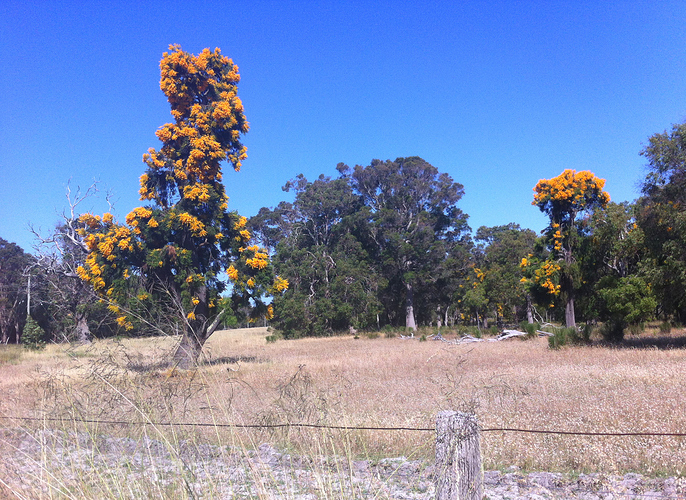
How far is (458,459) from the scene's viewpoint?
278cm

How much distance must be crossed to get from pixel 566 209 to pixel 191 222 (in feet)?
63.0

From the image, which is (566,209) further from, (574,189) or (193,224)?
(193,224)

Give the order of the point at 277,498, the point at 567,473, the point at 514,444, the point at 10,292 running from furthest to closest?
the point at 10,292, the point at 514,444, the point at 567,473, the point at 277,498

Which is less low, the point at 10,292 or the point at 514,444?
the point at 10,292

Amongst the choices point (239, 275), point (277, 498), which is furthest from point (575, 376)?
point (239, 275)

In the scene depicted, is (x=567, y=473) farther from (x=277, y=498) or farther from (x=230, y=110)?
(x=230, y=110)

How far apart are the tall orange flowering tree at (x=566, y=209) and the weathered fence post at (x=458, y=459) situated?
77.0ft

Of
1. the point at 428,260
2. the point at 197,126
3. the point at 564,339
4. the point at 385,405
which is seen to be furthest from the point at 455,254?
the point at 385,405

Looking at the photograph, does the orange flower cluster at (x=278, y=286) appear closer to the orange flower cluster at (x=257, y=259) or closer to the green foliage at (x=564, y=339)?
the orange flower cluster at (x=257, y=259)

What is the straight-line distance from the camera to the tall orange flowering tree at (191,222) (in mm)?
16750

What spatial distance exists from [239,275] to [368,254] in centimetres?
2571

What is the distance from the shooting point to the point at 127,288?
16.7m

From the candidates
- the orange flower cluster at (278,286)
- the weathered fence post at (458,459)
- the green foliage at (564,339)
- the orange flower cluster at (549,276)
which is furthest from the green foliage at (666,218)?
the weathered fence post at (458,459)

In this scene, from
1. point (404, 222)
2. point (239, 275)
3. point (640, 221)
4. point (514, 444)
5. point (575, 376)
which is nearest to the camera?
point (514, 444)
